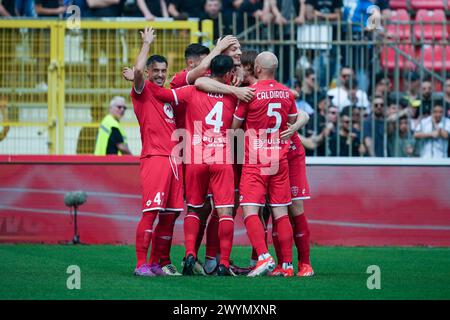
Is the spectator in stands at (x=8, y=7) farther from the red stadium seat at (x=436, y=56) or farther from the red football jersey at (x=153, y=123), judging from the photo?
the red football jersey at (x=153, y=123)

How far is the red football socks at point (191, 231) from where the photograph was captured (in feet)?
36.0

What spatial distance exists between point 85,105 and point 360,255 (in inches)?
199

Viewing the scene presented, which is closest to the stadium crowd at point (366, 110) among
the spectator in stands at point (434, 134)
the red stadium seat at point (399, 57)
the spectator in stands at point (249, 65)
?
the spectator in stands at point (434, 134)

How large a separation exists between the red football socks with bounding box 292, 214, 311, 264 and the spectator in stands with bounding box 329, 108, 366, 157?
184 inches

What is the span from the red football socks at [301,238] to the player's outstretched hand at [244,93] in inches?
57.3

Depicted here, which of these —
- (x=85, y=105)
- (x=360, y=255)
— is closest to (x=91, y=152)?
(x=85, y=105)

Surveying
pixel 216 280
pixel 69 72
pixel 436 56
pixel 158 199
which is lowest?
pixel 216 280

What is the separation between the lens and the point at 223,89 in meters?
11.0

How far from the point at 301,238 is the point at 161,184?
1.62m

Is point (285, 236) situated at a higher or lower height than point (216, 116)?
lower

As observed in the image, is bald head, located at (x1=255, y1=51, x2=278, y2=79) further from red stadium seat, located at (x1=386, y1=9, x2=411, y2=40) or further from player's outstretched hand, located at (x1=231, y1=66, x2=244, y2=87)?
red stadium seat, located at (x1=386, y1=9, x2=411, y2=40)

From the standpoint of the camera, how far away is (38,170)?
15.9 meters

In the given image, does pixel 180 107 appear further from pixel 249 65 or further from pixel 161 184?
pixel 161 184

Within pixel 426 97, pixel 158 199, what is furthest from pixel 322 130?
pixel 158 199
